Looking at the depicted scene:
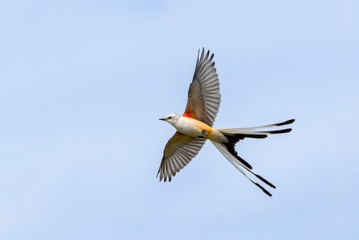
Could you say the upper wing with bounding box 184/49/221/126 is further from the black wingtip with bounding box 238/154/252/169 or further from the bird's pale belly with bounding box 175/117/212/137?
the black wingtip with bounding box 238/154/252/169

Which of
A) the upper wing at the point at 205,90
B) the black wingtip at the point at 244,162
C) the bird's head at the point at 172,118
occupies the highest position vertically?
the upper wing at the point at 205,90

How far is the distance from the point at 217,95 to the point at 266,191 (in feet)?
7.62

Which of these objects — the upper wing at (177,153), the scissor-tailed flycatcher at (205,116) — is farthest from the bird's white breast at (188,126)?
the upper wing at (177,153)

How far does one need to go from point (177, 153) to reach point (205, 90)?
172cm

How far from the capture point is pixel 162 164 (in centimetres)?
1287

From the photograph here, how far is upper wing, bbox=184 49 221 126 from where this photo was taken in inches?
450

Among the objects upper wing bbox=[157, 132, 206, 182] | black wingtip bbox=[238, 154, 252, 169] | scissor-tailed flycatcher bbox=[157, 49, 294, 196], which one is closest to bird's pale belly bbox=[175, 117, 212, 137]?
scissor-tailed flycatcher bbox=[157, 49, 294, 196]

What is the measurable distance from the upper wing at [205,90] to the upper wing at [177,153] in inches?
32.4

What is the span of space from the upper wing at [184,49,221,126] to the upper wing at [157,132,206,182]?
32.4 inches

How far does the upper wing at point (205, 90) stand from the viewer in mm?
11422

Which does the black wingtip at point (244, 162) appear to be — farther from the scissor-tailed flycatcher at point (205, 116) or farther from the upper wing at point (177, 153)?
the upper wing at point (177, 153)

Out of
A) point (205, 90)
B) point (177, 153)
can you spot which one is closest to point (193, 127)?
point (205, 90)

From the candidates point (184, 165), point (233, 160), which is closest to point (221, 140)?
point (233, 160)

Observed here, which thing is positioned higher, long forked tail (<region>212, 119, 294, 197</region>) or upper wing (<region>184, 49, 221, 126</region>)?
upper wing (<region>184, 49, 221, 126</region>)
